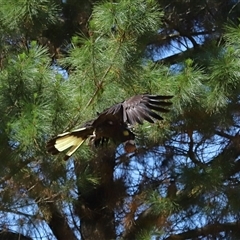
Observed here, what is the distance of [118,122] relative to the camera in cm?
194

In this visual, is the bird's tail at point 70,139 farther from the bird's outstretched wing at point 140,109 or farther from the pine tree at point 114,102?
the pine tree at point 114,102

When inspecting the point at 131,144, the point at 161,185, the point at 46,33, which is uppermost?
the point at 46,33

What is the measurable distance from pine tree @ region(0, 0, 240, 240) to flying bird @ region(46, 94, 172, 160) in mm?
480

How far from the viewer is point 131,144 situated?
201cm

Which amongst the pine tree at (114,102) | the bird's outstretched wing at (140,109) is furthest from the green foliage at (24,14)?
the bird's outstretched wing at (140,109)

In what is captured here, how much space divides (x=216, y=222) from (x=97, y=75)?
0.95 meters

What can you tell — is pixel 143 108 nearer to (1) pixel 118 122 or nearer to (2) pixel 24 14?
(1) pixel 118 122

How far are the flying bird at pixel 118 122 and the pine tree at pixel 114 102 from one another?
1.58ft

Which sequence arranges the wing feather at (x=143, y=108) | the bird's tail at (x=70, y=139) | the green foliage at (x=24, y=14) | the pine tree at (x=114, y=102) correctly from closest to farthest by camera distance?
the wing feather at (x=143, y=108) < the bird's tail at (x=70, y=139) < the pine tree at (x=114, y=102) < the green foliage at (x=24, y=14)

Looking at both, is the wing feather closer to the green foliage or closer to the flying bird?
the flying bird

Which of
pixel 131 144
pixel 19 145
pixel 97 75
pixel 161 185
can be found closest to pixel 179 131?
pixel 161 185

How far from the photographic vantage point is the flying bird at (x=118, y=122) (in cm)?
184

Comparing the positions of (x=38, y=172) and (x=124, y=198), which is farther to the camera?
(x=124, y=198)

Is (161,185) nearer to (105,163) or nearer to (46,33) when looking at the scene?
(105,163)
